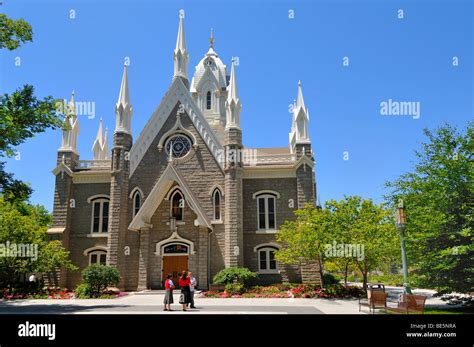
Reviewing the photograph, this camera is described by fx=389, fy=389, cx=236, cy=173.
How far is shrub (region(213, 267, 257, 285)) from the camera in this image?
922 inches

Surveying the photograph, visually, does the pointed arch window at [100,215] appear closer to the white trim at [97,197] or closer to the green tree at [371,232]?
the white trim at [97,197]

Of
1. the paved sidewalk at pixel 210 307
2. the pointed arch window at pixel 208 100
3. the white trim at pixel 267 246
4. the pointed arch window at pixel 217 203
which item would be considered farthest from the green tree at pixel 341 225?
the pointed arch window at pixel 208 100

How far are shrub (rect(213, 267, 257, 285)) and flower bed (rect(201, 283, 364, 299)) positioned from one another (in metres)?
0.75

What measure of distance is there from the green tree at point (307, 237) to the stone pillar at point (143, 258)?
27.7 feet

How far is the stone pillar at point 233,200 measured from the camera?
82.1 ft

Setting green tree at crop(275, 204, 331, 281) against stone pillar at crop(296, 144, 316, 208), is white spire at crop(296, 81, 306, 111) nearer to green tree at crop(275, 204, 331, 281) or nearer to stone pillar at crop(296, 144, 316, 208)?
stone pillar at crop(296, 144, 316, 208)

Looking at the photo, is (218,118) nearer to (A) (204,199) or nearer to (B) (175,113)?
(B) (175,113)

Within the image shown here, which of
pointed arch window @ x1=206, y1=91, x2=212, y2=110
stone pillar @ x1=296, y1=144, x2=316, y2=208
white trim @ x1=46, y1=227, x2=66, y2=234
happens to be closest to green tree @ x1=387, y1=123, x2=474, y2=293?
stone pillar @ x1=296, y1=144, x2=316, y2=208

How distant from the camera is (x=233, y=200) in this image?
25719 mm

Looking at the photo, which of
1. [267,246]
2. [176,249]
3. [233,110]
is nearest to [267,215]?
[267,246]
